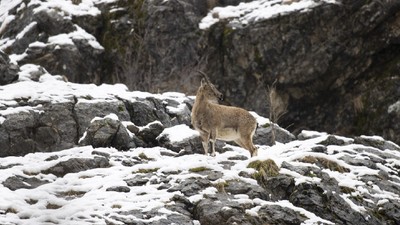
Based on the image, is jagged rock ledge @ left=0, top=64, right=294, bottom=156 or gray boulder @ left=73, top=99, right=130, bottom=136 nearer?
jagged rock ledge @ left=0, top=64, right=294, bottom=156

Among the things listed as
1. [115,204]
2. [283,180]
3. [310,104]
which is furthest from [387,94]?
[115,204]

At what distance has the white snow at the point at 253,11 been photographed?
28.4 meters

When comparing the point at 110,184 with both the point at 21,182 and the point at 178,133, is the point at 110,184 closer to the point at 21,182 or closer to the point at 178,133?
the point at 21,182

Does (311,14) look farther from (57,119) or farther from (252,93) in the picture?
(57,119)

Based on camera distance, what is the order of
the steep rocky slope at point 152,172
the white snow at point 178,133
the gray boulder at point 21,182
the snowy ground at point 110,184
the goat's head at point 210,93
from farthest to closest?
the white snow at point 178,133
the goat's head at point 210,93
the gray boulder at point 21,182
the steep rocky slope at point 152,172
the snowy ground at point 110,184

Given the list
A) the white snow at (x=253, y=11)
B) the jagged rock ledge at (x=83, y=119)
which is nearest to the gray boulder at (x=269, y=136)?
the jagged rock ledge at (x=83, y=119)

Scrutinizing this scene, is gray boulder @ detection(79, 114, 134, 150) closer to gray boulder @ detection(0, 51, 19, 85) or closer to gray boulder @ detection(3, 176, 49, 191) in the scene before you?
gray boulder @ detection(3, 176, 49, 191)

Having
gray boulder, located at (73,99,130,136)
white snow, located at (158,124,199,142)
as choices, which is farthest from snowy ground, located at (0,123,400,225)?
gray boulder, located at (73,99,130,136)

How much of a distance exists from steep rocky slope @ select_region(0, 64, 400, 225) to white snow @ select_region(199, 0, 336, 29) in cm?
1126

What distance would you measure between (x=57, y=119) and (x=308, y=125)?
51.0ft

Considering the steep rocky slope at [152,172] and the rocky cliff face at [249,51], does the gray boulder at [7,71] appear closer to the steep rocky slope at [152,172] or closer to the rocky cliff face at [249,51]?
the steep rocky slope at [152,172]

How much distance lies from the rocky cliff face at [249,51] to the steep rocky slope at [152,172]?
1019 cm

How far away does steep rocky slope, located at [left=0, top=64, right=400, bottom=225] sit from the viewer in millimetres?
11086

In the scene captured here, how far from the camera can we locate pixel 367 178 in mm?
13648
